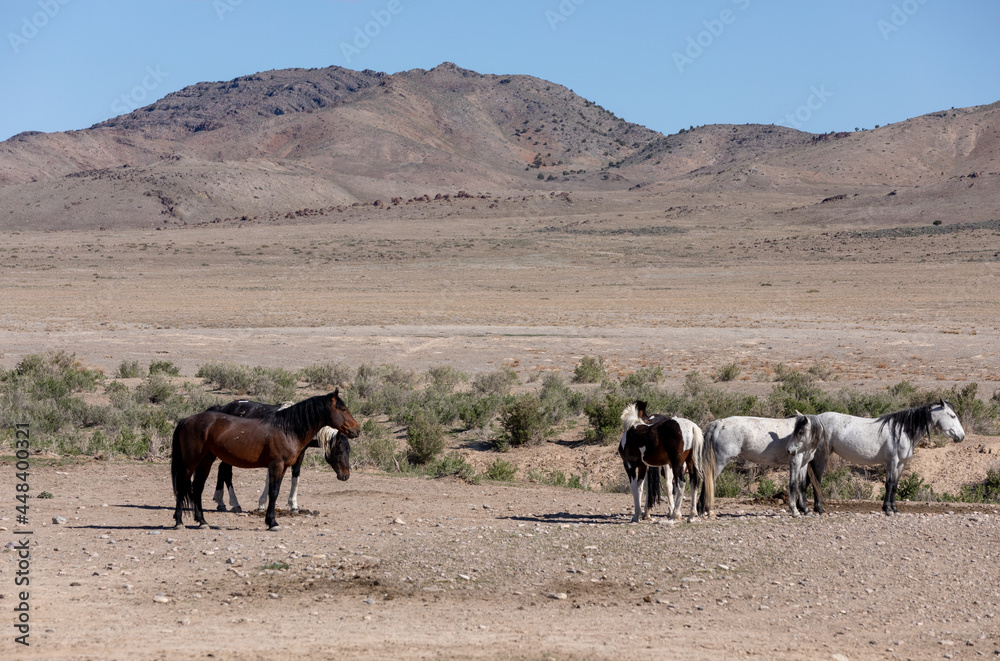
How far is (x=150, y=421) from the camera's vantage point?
1706 centimetres

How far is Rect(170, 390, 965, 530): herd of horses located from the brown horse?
0.01 metres

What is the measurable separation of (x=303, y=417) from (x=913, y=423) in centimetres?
679

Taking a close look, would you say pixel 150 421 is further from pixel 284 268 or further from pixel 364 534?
pixel 284 268

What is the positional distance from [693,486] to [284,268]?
6965 centimetres

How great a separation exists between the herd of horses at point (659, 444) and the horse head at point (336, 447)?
0.04ft

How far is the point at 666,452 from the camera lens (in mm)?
10281

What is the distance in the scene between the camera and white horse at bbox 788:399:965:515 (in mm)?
10523

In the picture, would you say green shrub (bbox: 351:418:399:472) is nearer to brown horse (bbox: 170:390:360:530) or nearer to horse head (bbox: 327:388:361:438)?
horse head (bbox: 327:388:361:438)

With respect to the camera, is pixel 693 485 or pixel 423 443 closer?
pixel 693 485

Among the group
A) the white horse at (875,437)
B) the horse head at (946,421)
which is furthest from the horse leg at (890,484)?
the horse head at (946,421)

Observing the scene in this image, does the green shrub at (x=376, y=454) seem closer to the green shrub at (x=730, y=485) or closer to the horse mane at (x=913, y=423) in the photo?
the green shrub at (x=730, y=485)

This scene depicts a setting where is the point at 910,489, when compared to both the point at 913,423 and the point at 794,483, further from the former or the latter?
the point at 794,483

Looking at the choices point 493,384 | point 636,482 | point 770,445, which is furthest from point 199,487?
point 493,384

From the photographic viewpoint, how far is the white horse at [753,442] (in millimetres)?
10742
